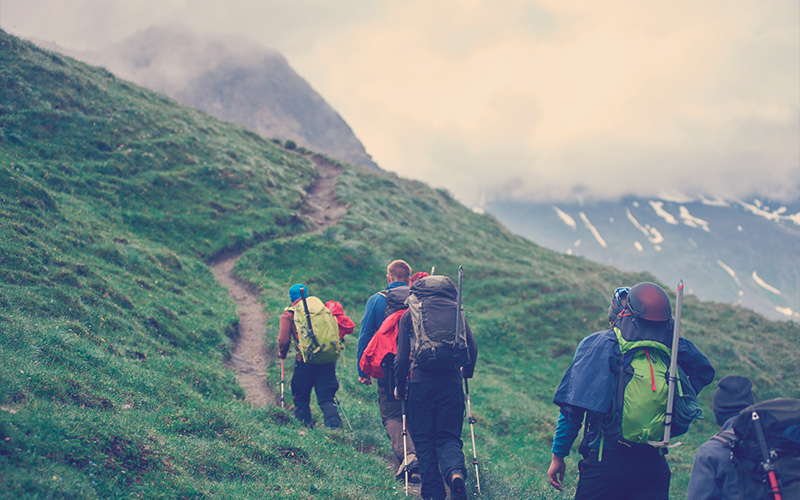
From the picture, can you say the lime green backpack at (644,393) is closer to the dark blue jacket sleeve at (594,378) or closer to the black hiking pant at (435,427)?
the dark blue jacket sleeve at (594,378)

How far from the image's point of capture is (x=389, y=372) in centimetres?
762

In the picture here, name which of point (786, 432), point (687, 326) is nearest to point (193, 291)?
point (786, 432)

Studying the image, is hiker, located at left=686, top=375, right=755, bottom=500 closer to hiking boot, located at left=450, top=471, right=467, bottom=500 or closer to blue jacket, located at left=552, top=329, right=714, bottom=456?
blue jacket, located at left=552, top=329, right=714, bottom=456

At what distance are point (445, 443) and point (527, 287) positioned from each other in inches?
848

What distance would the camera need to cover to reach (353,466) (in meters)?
8.16

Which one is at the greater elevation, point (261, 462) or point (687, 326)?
point (687, 326)

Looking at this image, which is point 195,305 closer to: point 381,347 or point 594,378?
point 381,347

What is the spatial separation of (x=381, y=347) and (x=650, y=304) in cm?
387

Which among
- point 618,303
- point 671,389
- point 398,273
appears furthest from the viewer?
point 398,273

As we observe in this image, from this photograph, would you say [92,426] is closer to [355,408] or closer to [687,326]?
[355,408]

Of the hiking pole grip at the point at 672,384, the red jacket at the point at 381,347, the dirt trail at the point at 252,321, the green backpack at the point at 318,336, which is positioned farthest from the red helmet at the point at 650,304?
the dirt trail at the point at 252,321

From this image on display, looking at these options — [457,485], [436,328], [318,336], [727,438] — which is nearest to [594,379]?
[727,438]

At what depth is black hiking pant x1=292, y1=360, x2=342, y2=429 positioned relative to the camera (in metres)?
9.48

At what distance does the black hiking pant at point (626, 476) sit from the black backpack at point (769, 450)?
3.29 ft
